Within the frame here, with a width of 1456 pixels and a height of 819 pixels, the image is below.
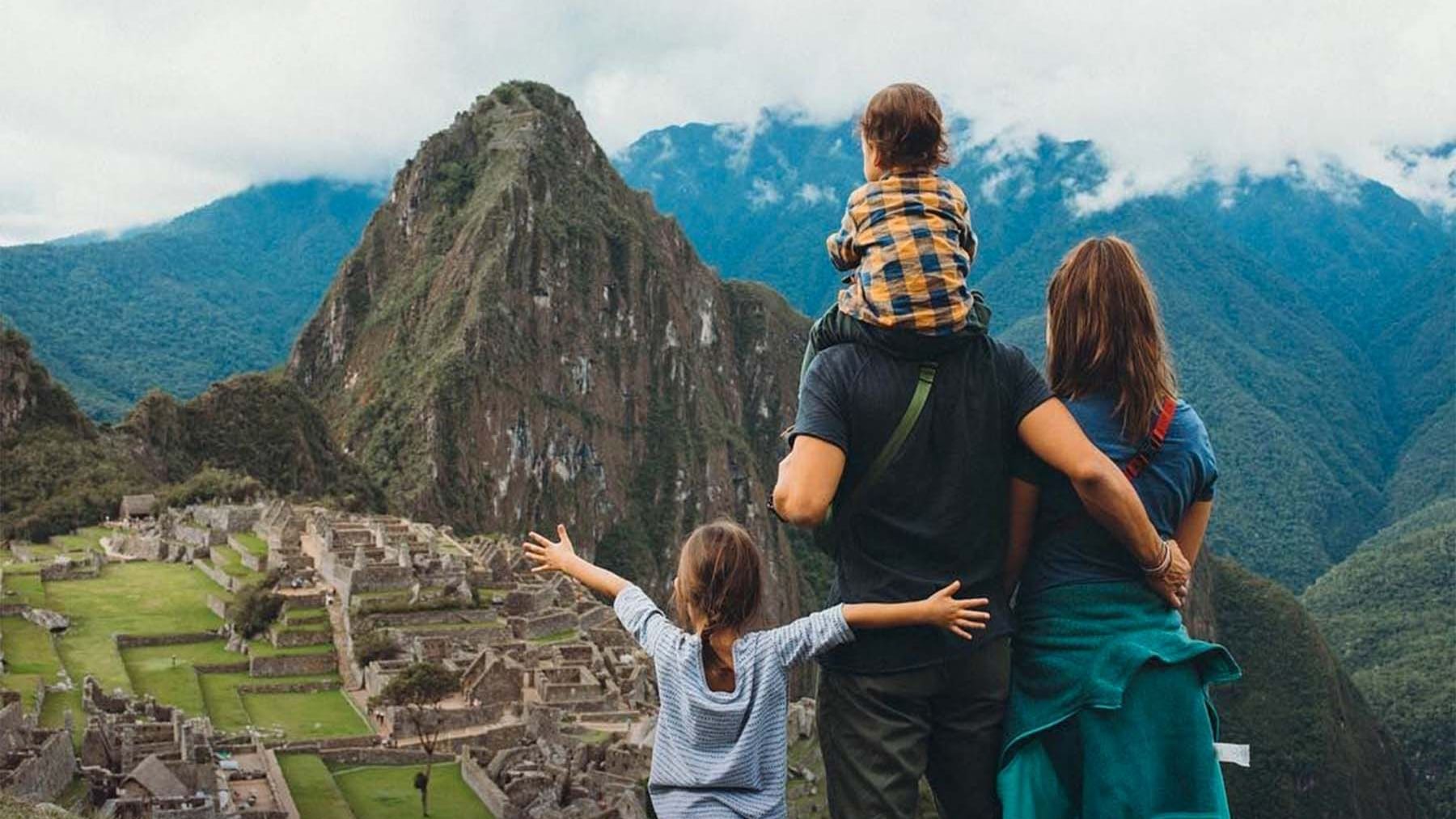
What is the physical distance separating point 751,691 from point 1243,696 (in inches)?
3620

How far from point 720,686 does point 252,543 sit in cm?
4033

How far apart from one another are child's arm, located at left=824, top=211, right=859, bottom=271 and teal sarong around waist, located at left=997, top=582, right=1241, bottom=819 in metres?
1.44

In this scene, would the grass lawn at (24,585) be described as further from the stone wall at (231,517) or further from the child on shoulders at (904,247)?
the child on shoulders at (904,247)

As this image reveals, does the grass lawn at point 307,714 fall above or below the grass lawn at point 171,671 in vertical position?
below

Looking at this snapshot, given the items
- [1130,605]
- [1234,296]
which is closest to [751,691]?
[1130,605]

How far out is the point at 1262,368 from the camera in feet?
540

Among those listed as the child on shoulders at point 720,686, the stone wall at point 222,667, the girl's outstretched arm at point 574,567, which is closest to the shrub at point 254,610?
the stone wall at point 222,667

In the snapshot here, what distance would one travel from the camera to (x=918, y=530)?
4992mm

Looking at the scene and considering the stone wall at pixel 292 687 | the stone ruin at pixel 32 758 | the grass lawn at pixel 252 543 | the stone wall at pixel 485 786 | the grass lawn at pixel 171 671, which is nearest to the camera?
the stone ruin at pixel 32 758

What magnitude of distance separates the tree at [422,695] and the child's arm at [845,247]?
20.7 meters

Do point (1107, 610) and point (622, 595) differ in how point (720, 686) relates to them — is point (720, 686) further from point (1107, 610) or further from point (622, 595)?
point (1107, 610)

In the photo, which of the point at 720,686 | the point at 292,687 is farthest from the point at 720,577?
the point at 292,687

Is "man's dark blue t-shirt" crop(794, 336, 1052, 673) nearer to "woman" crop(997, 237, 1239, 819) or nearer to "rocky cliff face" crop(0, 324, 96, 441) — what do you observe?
"woman" crop(997, 237, 1239, 819)

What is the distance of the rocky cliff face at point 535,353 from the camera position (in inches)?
4077
